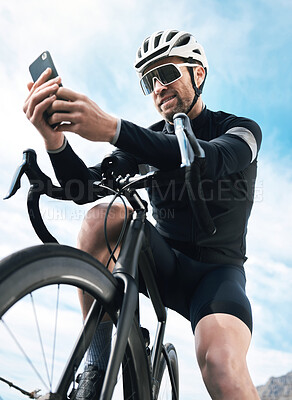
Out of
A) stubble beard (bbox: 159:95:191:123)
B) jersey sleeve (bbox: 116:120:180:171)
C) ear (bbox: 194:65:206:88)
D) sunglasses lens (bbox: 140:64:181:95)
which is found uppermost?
ear (bbox: 194:65:206:88)

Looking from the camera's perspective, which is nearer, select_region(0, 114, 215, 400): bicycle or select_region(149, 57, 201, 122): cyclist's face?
select_region(0, 114, 215, 400): bicycle

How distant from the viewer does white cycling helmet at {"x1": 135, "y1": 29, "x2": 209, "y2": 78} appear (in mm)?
2475

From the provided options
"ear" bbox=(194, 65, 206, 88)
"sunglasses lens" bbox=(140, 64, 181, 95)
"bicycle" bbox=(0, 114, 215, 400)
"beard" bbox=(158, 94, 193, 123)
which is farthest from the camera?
"ear" bbox=(194, 65, 206, 88)

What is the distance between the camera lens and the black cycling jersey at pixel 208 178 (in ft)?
4.91

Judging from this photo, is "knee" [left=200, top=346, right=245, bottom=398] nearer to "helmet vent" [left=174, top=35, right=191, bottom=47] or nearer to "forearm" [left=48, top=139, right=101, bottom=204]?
"forearm" [left=48, top=139, right=101, bottom=204]

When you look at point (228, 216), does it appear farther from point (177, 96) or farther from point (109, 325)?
point (109, 325)

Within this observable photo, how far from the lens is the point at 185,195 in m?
2.29

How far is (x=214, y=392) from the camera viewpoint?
1.64m

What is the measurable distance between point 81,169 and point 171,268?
0.69 meters

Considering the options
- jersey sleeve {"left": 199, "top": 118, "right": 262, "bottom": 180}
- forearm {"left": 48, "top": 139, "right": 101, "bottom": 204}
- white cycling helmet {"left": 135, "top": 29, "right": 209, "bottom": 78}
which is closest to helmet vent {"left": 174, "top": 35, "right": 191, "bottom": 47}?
white cycling helmet {"left": 135, "top": 29, "right": 209, "bottom": 78}

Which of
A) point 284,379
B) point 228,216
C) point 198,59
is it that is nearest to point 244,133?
point 228,216

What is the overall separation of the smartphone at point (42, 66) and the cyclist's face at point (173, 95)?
3.53 feet

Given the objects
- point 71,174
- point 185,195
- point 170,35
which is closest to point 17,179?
point 71,174

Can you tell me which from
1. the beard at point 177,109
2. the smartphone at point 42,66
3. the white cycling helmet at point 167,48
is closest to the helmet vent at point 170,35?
the white cycling helmet at point 167,48
